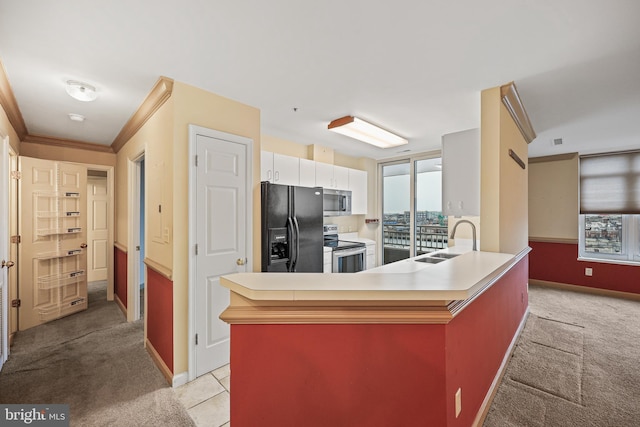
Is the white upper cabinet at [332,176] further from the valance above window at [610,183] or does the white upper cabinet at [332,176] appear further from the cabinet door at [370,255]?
the valance above window at [610,183]

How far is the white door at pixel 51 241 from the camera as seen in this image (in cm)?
328

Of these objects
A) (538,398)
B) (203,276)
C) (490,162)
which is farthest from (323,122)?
(538,398)

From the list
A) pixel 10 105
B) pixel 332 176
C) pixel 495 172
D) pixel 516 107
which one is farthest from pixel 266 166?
pixel 516 107

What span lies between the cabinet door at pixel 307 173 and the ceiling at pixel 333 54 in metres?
1.08

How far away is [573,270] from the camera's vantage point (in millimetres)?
4816

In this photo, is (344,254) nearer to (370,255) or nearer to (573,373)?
(370,255)

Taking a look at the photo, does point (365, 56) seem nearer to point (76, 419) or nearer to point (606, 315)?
point (76, 419)

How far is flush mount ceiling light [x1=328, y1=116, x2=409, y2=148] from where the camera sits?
308 centimetres

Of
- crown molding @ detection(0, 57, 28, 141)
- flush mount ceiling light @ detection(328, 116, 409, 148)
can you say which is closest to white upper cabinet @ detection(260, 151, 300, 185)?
flush mount ceiling light @ detection(328, 116, 409, 148)

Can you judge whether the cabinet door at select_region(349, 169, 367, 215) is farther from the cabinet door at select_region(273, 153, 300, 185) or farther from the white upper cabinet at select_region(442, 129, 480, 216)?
the white upper cabinet at select_region(442, 129, 480, 216)

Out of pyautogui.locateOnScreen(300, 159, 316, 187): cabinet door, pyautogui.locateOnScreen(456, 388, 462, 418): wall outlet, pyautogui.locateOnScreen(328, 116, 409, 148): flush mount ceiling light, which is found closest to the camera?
pyautogui.locateOnScreen(456, 388, 462, 418): wall outlet

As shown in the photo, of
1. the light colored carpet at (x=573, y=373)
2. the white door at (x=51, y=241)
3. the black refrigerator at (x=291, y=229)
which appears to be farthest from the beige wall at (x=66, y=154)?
the light colored carpet at (x=573, y=373)

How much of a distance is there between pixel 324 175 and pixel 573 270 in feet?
15.4

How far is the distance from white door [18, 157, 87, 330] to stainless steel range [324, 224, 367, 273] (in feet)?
11.4
